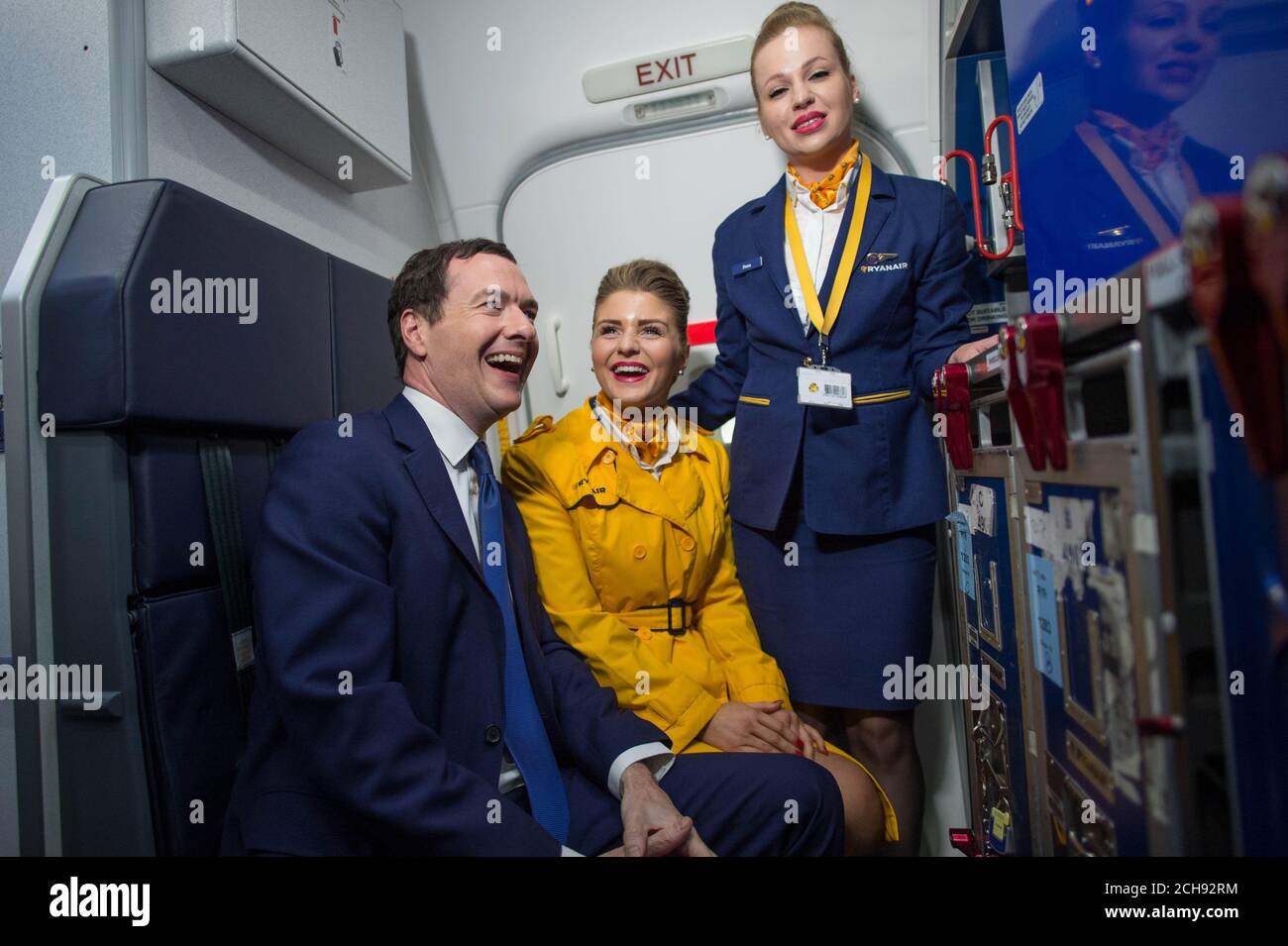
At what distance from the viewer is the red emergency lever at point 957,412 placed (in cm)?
146

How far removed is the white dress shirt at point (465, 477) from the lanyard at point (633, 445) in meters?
0.47

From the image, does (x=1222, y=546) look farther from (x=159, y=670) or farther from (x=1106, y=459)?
(x=159, y=670)

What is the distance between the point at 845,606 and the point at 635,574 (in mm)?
566

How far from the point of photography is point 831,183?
2016mm

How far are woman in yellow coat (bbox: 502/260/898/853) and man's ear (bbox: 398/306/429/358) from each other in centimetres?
41

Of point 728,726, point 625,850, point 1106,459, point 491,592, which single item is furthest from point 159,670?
point 1106,459

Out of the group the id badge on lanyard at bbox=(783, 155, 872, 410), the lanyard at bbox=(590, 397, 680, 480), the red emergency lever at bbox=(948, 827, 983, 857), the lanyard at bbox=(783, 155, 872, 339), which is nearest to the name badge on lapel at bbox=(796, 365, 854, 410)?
the id badge on lanyard at bbox=(783, 155, 872, 410)

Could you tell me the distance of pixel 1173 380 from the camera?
2.39 ft

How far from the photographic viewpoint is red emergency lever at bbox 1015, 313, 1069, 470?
0.93 meters

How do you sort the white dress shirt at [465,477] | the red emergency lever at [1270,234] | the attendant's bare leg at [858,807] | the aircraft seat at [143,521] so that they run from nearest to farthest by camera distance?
1. the red emergency lever at [1270,234]
2. the aircraft seat at [143,521]
3. the white dress shirt at [465,477]
4. the attendant's bare leg at [858,807]

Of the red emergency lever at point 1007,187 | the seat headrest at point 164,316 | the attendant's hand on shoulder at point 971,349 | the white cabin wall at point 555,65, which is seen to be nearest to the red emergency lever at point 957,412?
the attendant's hand on shoulder at point 971,349

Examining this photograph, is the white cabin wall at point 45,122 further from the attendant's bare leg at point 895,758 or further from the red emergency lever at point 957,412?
the attendant's bare leg at point 895,758

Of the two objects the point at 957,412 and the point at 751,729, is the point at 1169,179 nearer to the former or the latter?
the point at 957,412

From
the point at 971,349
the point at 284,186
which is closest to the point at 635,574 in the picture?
the point at 971,349
